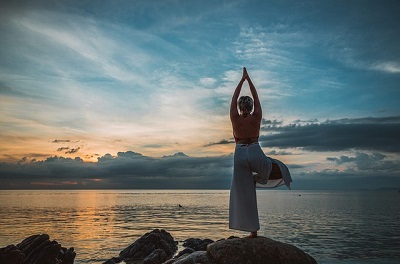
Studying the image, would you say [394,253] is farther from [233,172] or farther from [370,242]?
[233,172]

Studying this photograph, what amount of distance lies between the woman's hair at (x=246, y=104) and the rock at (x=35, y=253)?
19.6m

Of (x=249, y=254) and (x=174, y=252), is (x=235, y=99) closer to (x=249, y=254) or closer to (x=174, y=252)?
(x=249, y=254)

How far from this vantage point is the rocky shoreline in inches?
408

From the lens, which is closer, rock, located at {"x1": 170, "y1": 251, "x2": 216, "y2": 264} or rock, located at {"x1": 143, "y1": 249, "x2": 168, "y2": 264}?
rock, located at {"x1": 170, "y1": 251, "x2": 216, "y2": 264}

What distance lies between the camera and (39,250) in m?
24.1

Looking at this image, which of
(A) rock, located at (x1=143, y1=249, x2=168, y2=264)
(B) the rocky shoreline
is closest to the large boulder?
(B) the rocky shoreline

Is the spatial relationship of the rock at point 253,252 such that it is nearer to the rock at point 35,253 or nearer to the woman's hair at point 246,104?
the woman's hair at point 246,104

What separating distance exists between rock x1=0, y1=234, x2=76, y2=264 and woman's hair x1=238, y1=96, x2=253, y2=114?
64.4 feet

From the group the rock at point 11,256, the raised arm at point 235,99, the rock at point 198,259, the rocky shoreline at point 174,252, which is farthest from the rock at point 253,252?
the rock at point 11,256

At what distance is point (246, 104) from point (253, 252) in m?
4.38

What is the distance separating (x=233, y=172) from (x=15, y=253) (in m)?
18.8

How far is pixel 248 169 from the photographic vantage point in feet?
32.6

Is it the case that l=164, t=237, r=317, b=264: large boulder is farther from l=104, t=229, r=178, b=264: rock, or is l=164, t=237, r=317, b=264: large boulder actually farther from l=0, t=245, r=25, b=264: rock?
l=104, t=229, r=178, b=264: rock

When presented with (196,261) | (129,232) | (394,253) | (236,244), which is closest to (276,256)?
(236,244)
